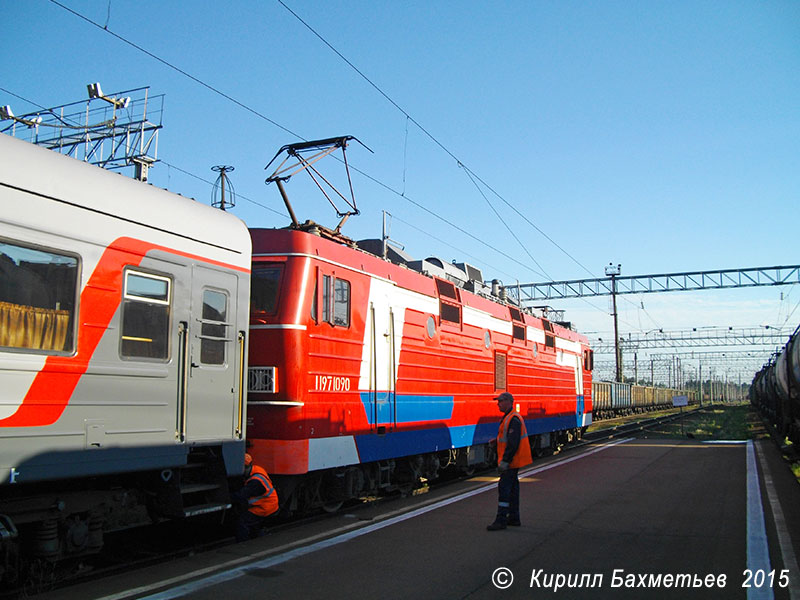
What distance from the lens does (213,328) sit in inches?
287

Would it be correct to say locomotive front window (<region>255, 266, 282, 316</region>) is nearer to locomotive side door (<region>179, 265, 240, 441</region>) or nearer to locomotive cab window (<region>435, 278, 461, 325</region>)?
locomotive side door (<region>179, 265, 240, 441</region>)

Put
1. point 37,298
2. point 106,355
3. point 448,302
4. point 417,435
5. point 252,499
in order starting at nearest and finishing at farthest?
point 37,298 < point 106,355 < point 252,499 < point 417,435 < point 448,302

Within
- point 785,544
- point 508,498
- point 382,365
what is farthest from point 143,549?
point 785,544

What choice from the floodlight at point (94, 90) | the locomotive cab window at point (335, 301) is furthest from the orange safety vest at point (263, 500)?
the floodlight at point (94, 90)

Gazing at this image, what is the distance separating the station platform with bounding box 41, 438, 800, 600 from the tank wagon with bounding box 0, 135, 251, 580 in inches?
28.6

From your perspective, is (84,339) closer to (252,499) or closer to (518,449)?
(252,499)

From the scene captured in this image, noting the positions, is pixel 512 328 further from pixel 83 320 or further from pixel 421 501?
pixel 83 320

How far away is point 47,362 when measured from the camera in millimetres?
5395

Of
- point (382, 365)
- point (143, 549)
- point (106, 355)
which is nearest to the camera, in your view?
point (106, 355)

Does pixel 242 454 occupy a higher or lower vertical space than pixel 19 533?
higher

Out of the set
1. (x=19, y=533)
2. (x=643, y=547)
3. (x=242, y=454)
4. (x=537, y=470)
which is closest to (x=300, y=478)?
(x=242, y=454)

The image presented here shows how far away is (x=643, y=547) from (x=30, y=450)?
6.22 meters

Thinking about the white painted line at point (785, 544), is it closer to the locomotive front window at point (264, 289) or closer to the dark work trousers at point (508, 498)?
the dark work trousers at point (508, 498)

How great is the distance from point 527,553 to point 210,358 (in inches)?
154
